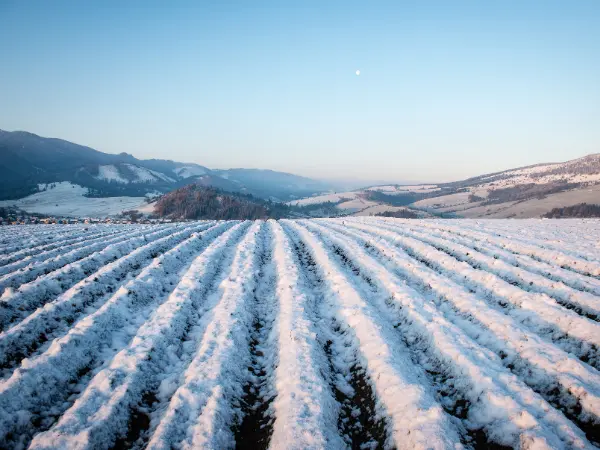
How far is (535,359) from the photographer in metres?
7.37

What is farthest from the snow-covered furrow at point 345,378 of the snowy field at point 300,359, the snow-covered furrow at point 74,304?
the snow-covered furrow at point 74,304

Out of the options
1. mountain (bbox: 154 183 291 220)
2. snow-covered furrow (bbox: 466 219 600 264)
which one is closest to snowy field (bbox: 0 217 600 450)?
snow-covered furrow (bbox: 466 219 600 264)

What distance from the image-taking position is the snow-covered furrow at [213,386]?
558cm

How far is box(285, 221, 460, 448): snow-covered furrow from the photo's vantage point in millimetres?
5457

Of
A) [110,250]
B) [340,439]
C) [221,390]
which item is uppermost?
[110,250]

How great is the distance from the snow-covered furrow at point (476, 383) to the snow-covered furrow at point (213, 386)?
4867 mm

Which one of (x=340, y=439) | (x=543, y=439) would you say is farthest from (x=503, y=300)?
(x=340, y=439)

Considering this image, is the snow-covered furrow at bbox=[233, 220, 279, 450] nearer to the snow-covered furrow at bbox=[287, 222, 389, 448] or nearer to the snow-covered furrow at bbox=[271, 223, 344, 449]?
the snow-covered furrow at bbox=[271, 223, 344, 449]

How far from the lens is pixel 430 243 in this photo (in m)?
20.8

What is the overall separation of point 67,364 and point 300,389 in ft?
19.3

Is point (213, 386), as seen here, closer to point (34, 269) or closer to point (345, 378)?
point (345, 378)

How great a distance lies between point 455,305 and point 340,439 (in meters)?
7.32

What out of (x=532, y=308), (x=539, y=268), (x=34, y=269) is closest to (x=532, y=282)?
(x=539, y=268)

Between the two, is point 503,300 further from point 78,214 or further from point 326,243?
point 78,214
